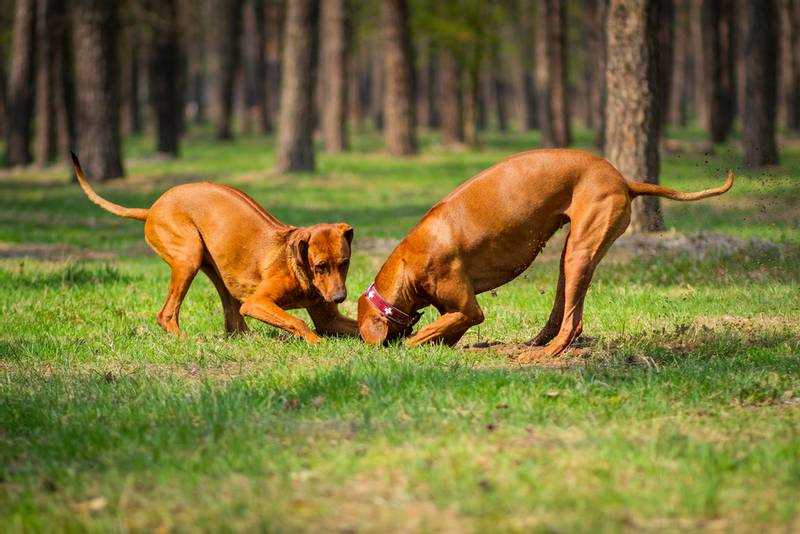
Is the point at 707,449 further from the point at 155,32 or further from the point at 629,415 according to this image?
the point at 155,32

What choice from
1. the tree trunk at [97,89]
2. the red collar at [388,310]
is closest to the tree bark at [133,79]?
the tree trunk at [97,89]

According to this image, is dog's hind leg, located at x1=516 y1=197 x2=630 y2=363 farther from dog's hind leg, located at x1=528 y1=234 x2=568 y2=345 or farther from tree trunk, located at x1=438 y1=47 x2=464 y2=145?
tree trunk, located at x1=438 y1=47 x2=464 y2=145

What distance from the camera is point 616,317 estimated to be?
9.12 metres

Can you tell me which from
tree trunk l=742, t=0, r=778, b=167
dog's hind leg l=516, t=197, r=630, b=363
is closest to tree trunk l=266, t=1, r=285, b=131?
tree trunk l=742, t=0, r=778, b=167

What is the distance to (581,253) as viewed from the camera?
7.45m

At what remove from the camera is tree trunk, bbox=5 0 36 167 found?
90.8ft

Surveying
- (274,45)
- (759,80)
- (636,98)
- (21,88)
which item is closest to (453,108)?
(21,88)

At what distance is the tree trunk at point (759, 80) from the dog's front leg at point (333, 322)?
1597cm

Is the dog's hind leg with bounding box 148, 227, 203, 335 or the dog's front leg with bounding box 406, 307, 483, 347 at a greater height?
the dog's hind leg with bounding box 148, 227, 203, 335

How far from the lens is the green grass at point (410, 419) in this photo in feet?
14.8

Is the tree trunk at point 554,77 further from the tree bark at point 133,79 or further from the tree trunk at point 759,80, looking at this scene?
the tree bark at point 133,79

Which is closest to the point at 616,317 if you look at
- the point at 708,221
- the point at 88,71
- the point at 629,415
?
the point at 629,415

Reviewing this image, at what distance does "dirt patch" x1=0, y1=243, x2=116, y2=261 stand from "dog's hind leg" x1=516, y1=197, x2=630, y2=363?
752 centimetres

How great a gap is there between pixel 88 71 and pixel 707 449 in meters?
19.6
